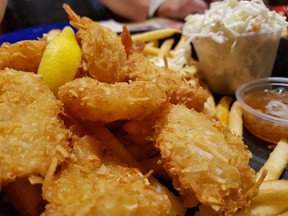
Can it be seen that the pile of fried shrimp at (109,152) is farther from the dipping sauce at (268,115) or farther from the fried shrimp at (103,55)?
the dipping sauce at (268,115)

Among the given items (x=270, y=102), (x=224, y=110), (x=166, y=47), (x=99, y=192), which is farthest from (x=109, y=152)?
(x=166, y=47)

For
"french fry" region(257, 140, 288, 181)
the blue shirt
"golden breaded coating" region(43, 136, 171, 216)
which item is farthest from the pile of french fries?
the blue shirt

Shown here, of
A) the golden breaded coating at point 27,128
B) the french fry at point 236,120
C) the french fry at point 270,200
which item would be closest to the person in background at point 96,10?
the french fry at point 236,120

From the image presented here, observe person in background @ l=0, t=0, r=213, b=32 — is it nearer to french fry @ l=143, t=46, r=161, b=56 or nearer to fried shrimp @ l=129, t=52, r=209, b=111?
french fry @ l=143, t=46, r=161, b=56

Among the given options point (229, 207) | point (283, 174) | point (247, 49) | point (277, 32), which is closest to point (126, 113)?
point (229, 207)

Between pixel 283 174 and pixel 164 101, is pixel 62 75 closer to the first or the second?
pixel 164 101

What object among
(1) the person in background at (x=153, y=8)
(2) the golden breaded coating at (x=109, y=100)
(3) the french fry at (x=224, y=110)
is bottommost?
(1) the person in background at (x=153, y=8)
